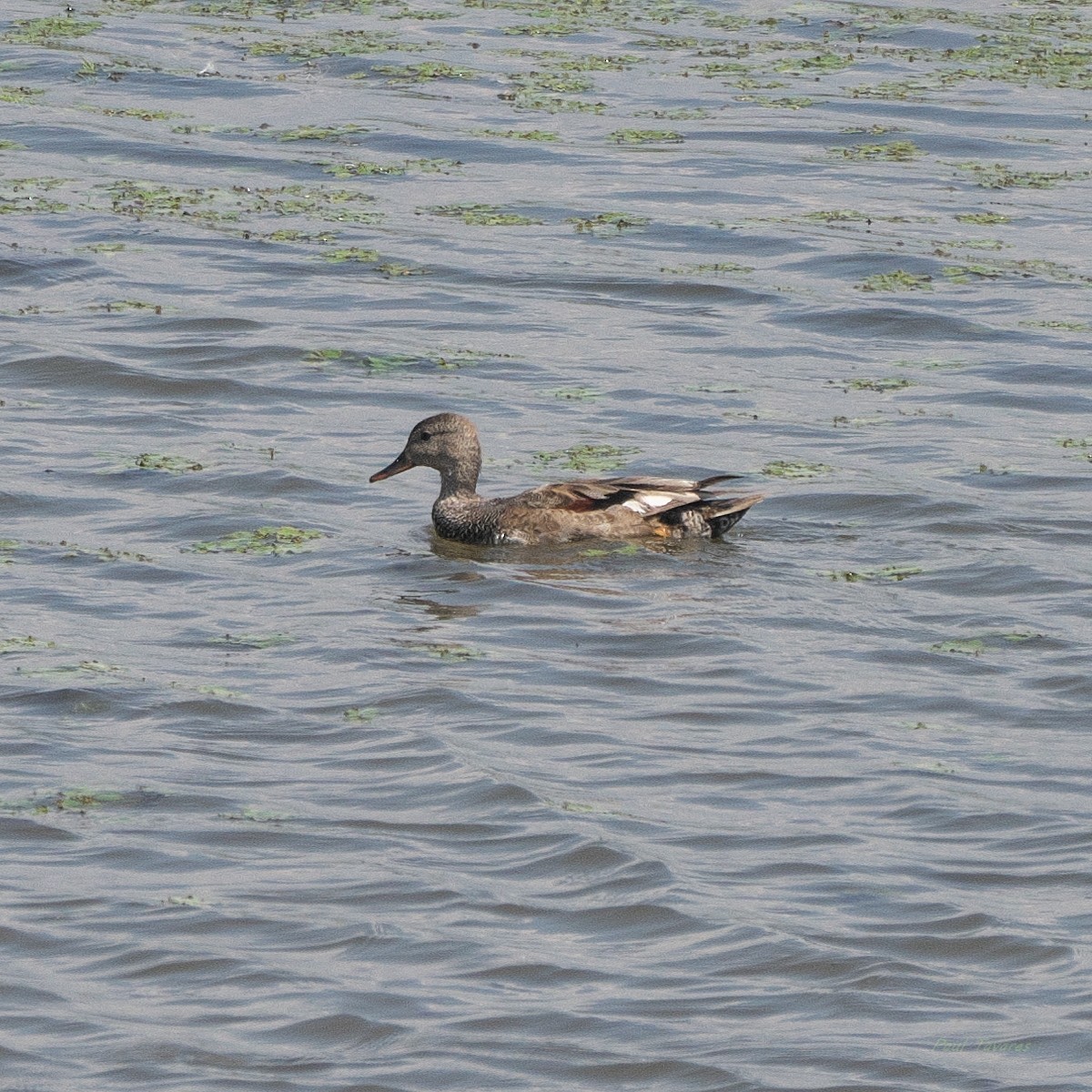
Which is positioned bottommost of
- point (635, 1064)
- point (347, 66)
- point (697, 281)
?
point (635, 1064)

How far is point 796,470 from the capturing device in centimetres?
1324

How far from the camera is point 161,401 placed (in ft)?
47.4

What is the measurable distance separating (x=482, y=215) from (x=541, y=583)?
770 centimetres

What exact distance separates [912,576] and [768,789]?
3.16m

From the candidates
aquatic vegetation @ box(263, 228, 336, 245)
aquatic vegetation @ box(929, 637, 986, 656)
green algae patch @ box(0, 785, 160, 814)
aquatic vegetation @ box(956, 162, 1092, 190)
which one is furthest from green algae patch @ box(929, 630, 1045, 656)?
aquatic vegetation @ box(956, 162, 1092, 190)

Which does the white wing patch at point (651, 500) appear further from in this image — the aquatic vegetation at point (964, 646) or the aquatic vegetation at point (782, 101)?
the aquatic vegetation at point (782, 101)

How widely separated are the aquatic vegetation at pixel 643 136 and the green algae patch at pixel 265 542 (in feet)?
32.2

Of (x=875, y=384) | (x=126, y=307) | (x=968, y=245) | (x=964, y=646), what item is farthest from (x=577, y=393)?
(x=964, y=646)

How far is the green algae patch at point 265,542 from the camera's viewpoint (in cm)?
1170

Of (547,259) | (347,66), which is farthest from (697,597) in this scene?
(347,66)

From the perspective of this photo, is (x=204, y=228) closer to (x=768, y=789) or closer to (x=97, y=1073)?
(x=768, y=789)

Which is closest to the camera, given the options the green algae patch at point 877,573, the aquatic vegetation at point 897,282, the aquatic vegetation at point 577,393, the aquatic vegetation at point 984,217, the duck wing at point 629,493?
the green algae patch at point 877,573

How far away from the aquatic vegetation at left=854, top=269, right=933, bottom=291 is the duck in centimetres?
477

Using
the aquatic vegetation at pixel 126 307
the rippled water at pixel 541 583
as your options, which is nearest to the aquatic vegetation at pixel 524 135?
the rippled water at pixel 541 583
